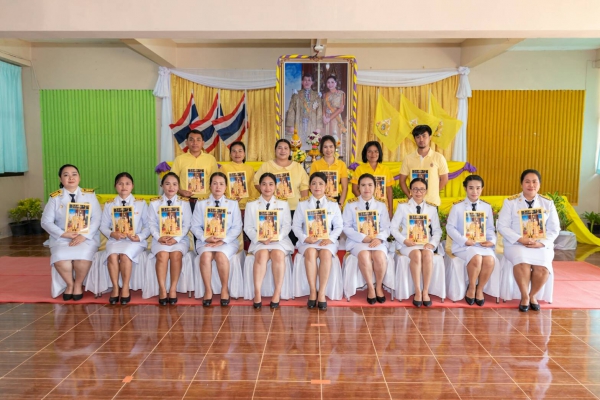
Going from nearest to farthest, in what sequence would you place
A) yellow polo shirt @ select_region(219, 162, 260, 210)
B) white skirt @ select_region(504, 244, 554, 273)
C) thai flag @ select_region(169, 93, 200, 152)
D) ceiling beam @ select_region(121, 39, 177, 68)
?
white skirt @ select_region(504, 244, 554, 273)
yellow polo shirt @ select_region(219, 162, 260, 210)
ceiling beam @ select_region(121, 39, 177, 68)
thai flag @ select_region(169, 93, 200, 152)

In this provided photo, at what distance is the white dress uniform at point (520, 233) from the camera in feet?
14.2

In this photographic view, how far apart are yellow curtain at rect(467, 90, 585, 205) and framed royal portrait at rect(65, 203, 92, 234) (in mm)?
7306

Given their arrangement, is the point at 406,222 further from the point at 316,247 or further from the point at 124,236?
the point at 124,236

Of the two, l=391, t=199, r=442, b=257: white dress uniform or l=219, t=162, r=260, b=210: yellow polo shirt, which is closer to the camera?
l=391, t=199, r=442, b=257: white dress uniform

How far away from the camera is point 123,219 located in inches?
181

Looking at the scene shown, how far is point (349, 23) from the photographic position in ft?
14.2

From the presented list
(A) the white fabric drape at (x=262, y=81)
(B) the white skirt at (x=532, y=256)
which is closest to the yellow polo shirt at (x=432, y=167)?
(B) the white skirt at (x=532, y=256)

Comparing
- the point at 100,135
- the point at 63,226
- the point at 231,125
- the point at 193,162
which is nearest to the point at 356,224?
the point at 193,162

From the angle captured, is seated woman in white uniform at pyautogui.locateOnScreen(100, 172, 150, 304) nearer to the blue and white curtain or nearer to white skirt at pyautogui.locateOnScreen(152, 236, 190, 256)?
white skirt at pyautogui.locateOnScreen(152, 236, 190, 256)

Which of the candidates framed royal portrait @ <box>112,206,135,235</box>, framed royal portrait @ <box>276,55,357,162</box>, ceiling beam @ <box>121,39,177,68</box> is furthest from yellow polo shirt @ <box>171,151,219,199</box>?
ceiling beam @ <box>121,39,177,68</box>

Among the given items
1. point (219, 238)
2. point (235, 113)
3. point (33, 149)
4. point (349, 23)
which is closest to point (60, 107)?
point (33, 149)

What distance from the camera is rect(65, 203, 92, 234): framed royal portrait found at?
4.62 m

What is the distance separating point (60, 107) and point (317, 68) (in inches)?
204

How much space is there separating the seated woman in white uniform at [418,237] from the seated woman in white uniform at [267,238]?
3.47 ft
